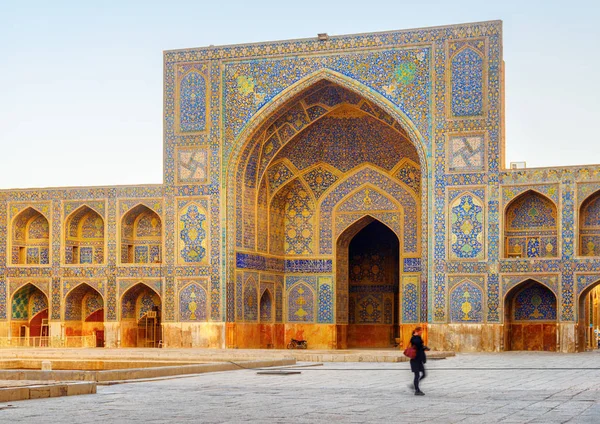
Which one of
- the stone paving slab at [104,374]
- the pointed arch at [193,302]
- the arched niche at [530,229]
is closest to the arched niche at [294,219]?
the pointed arch at [193,302]

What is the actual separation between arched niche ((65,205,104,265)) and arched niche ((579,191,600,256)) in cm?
1076

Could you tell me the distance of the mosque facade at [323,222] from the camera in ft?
70.9

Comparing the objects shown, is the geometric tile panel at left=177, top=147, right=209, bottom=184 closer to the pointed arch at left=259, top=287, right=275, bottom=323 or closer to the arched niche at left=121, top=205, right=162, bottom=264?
the arched niche at left=121, top=205, right=162, bottom=264

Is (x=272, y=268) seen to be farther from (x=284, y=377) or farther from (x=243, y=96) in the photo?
(x=284, y=377)

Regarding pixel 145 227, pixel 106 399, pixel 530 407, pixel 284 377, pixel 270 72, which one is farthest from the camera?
pixel 145 227

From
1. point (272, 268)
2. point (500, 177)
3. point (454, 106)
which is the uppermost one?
point (454, 106)

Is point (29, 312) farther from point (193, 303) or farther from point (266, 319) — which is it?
point (266, 319)

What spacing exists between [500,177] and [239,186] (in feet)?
19.0

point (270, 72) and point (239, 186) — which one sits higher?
point (270, 72)

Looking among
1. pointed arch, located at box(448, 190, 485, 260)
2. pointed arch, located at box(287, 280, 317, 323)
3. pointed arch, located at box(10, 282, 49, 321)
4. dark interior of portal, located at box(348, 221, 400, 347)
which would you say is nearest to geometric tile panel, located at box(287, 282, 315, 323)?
→ pointed arch, located at box(287, 280, 317, 323)

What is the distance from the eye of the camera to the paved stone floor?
817cm

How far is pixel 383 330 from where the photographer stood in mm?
26688

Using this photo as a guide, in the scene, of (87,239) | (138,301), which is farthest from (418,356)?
(87,239)

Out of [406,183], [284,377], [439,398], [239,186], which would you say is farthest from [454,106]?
[439,398]
